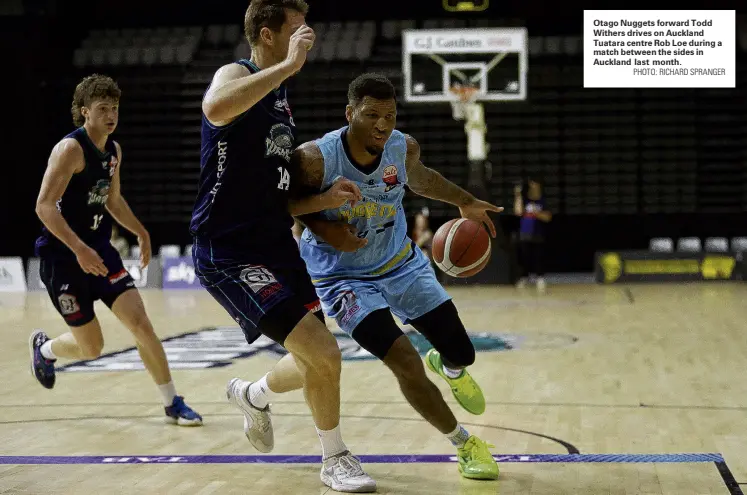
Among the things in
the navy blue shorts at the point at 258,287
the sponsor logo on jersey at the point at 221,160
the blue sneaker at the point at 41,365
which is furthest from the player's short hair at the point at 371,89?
the blue sneaker at the point at 41,365

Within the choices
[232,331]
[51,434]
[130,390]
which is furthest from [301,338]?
[232,331]

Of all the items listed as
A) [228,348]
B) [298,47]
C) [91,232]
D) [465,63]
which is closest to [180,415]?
[91,232]

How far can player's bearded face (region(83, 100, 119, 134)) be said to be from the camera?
543cm

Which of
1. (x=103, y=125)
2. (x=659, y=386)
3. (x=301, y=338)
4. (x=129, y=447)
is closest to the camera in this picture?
(x=301, y=338)

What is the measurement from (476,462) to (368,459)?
0.56 m

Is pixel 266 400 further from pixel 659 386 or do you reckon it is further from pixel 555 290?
pixel 555 290

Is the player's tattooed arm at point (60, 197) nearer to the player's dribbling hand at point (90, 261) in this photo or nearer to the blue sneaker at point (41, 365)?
the player's dribbling hand at point (90, 261)

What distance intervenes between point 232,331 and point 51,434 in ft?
17.1

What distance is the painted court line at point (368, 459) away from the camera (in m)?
4.33

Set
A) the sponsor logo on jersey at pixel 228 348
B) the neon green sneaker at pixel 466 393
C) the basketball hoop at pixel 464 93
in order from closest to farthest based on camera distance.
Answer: the neon green sneaker at pixel 466 393
the sponsor logo on jersey at pixel 228 348
the basketball hoop at pixel 464 93

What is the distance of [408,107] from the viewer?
61.2ft

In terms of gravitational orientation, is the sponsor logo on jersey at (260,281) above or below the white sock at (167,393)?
above

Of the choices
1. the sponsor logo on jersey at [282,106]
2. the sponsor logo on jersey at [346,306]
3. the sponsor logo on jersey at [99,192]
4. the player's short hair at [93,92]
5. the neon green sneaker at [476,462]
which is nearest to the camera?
the sponsor logo on jersey at [282,106]

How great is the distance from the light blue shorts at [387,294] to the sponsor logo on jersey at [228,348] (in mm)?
3589
